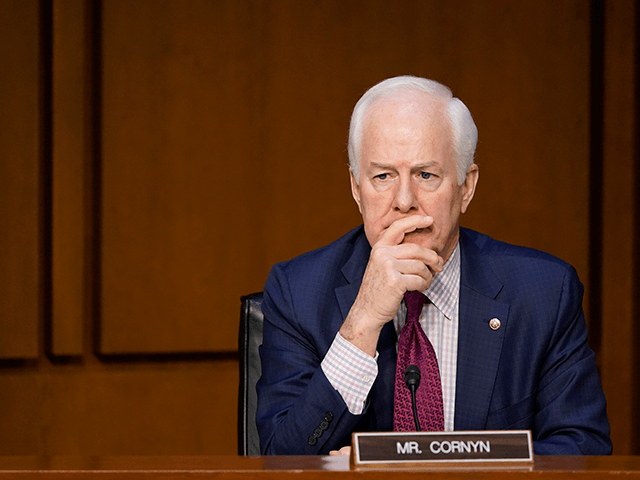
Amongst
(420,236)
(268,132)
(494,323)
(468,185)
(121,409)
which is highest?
(268,132)

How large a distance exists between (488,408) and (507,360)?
0.10 m

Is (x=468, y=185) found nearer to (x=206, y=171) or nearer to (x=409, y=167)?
(x=409, y=167)

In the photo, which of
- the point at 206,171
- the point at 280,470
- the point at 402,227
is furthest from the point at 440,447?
the point at 206,171

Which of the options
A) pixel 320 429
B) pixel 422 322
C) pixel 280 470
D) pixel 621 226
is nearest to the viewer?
pixel 280 470

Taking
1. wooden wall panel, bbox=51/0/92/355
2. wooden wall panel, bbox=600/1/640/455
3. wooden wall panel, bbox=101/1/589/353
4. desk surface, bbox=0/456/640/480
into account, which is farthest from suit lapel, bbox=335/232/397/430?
wooden wall panel, bbox=600/1/640/455

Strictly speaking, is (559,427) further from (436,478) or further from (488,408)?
(436,478)

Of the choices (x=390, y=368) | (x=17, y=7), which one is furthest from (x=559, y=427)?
(x=17, y=7)

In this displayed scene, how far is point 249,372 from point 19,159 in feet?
4.35

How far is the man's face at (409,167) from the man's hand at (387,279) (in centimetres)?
3

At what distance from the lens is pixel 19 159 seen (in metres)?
2.44

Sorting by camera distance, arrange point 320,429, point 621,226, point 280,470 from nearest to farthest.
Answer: point 280,470 < point 320,429 < point 621,226

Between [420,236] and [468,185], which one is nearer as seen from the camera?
[420,236]

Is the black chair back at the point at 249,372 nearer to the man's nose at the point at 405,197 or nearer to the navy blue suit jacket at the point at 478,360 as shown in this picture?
the navy blue suit jacket at the point at 478,360

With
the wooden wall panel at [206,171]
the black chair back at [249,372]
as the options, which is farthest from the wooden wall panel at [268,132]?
the black chair back at [249,372]
